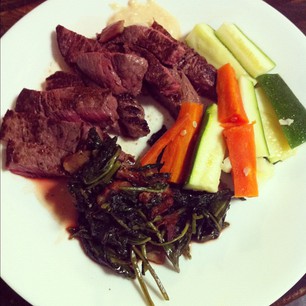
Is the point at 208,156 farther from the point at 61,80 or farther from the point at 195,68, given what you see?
the point at 61,80

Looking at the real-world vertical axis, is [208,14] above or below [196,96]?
above

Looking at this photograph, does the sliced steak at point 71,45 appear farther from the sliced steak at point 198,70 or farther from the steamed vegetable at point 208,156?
the steamed vegetable at point 208,156

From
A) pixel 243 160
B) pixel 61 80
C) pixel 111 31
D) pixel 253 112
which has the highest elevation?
pixel 111 31

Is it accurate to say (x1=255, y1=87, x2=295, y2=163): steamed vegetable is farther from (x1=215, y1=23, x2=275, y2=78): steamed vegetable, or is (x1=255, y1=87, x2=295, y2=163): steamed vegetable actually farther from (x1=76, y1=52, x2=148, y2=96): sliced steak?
(x1=76, y1=52, x2=148, y2=96): sliced steak

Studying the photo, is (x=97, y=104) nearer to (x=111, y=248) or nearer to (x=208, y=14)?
(x=111, y=248)

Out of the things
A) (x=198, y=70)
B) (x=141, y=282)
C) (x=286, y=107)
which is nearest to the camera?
(x=141, y=282)

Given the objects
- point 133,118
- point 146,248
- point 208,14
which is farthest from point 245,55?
point 146,248

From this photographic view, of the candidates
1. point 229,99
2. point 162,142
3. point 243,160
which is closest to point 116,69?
point 162,142
